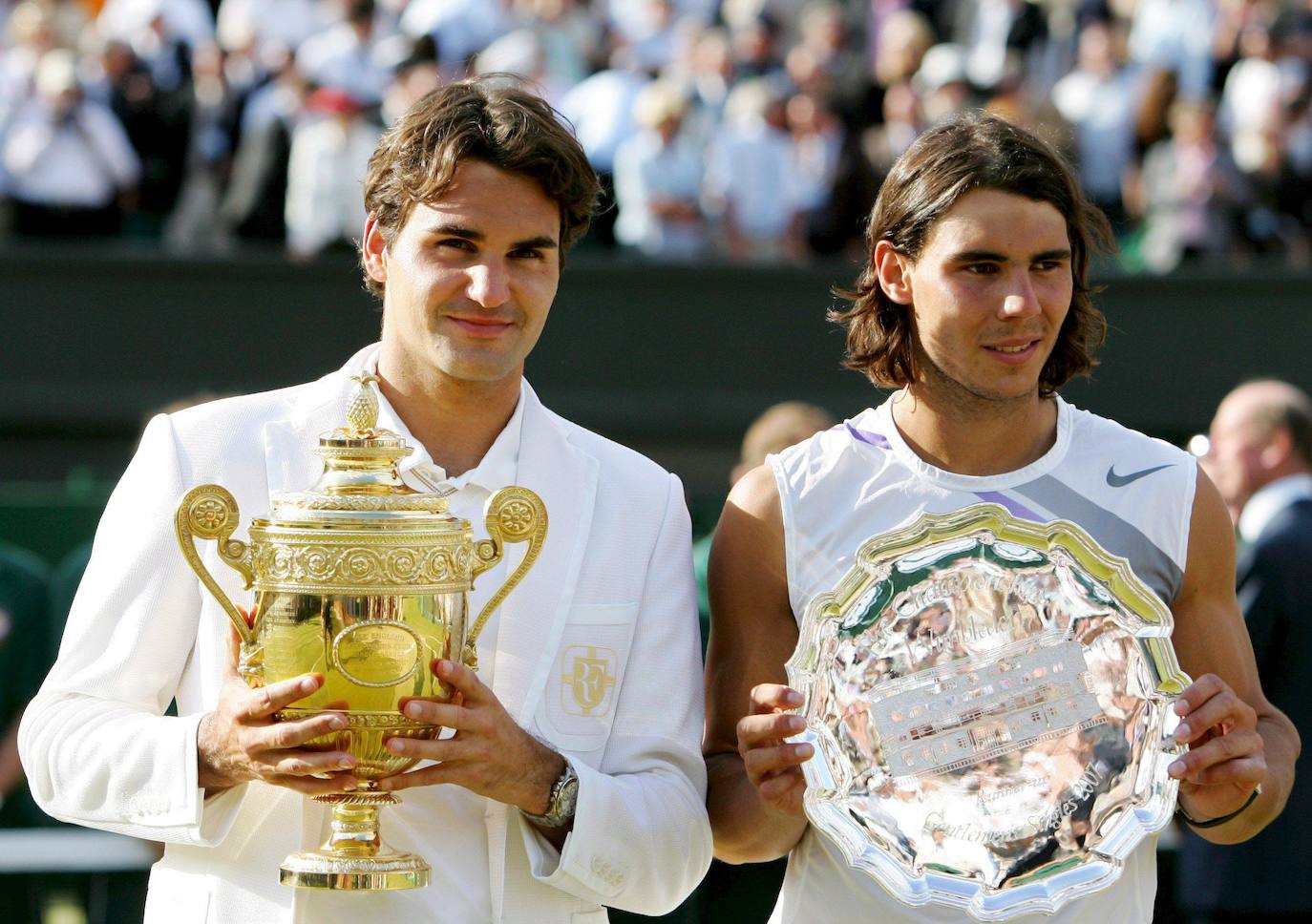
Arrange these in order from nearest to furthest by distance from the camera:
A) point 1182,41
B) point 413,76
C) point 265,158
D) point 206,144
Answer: point 413,76 < point 265,158 < point 206,144 < point 1182,41

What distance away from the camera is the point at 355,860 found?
8.82ft

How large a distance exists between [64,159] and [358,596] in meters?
7.91

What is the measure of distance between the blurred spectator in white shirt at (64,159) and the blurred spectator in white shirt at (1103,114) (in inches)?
194

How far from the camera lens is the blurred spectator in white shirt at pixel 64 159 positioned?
9750 mm

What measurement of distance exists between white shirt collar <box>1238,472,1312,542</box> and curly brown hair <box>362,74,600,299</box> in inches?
118

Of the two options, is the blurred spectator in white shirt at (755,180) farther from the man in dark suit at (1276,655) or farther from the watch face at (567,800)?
the watch face at (567,800)

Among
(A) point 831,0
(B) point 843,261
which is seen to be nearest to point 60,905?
(B) point 843,261

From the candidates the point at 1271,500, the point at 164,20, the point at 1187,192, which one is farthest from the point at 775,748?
the point at 1187,192

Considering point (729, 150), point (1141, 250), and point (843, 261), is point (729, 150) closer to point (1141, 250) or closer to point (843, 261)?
point (843, 261)

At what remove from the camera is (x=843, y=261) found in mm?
10867

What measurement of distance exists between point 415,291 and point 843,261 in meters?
8.04

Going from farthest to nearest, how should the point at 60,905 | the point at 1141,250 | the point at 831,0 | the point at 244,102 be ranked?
the point at 831,0 < the point at 1141,250 < the point at 244,102 < the point at 60,905

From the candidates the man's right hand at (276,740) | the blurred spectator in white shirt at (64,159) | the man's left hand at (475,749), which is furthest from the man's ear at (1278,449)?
the blurred spectator in white shirt at (64,159)

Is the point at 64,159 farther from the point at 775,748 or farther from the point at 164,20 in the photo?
the point at 775,748
